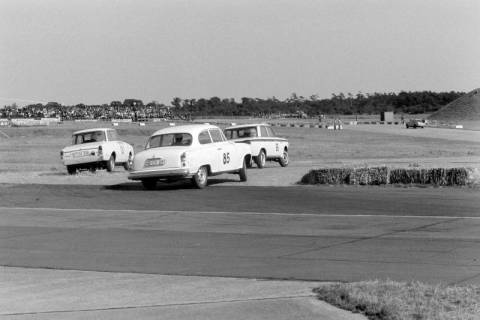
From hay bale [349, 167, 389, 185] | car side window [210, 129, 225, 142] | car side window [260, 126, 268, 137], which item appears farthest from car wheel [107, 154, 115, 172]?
hay bale [349, 167, 389, 185]

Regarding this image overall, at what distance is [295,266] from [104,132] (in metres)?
23.0

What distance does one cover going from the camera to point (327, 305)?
27.5 ft

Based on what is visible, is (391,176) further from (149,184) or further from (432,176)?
(149,184)

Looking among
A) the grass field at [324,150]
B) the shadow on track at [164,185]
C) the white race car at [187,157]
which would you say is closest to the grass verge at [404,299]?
the white race car at [187,157]

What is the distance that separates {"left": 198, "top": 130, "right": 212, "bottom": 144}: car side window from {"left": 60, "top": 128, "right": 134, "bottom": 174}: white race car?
813 cm

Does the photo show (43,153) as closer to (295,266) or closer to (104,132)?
(104,132)

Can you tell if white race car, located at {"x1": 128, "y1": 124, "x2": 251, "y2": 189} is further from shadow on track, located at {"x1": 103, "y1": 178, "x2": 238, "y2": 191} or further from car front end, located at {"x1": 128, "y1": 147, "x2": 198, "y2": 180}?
shadow on track, located at {"x1": 103, "y1": 178, "x2": 238, "y2": 191}

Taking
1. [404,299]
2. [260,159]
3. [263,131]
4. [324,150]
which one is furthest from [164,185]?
[324,150]

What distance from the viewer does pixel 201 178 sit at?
2281cm

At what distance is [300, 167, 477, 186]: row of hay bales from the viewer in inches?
805

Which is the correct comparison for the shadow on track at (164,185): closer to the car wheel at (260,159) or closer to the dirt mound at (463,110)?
the car wheel at (260,159)

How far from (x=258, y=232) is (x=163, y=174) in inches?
343

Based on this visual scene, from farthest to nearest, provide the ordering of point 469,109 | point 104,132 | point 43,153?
point 469,109 → point 43,153 → point 104,132

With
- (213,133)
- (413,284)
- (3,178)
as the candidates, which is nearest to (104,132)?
(3,178)
